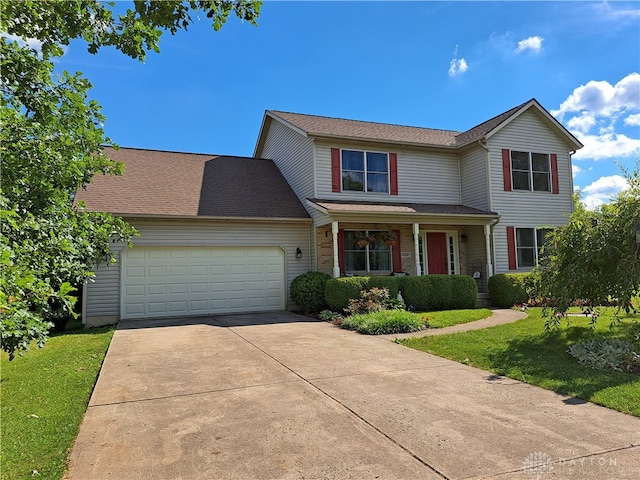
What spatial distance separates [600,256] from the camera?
6.65 metres

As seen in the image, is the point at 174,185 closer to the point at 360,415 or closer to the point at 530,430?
the point at 360,415

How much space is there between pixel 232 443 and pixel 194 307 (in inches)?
380

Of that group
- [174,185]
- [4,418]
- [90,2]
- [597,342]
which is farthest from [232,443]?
[174,185]

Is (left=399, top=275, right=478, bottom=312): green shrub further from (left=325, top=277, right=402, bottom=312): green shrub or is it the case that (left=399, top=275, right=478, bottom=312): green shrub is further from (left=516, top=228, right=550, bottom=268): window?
(left=516, top=228, right=550, bottom=268): window

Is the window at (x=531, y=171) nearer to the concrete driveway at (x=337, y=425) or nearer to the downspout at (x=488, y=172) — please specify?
the downspout at (x=488, y=172)

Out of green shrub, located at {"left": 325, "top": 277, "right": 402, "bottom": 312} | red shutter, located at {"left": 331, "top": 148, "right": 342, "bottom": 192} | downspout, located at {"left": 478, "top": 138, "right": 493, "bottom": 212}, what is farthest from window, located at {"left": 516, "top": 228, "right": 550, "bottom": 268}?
red shutter, located at {"left": 331, "top": 148, "right": 342, "bottom": 192}

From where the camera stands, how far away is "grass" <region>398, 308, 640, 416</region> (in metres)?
4.73

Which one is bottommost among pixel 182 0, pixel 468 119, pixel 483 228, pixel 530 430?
pixel 530 430

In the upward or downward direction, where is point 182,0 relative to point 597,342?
upward

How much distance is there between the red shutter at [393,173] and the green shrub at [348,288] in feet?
12.6

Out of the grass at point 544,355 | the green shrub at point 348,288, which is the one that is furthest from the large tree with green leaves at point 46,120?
the green shrub at point 348,288

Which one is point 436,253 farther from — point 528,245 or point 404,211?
point 528,245

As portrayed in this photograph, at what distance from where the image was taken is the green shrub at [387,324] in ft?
29.9

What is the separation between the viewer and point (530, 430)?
144 inches
